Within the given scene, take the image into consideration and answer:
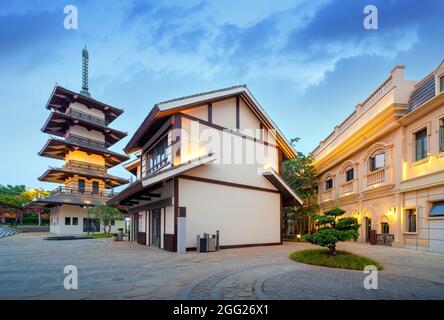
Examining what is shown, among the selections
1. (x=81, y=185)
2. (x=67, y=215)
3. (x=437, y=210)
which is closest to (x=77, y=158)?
(x=81, y=185)

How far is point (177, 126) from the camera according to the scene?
584 inches

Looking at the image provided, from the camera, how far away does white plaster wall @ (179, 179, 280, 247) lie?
1456cm

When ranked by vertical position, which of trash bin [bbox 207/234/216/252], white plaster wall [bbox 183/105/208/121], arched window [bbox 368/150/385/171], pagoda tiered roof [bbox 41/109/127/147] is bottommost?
trash bin [bbox 207/234/216/252]

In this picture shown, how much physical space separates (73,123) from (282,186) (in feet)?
105

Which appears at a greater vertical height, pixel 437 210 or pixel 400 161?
pixel 400 161

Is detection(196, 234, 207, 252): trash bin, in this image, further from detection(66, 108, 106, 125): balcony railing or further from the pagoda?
detection(66, 108, 106, 125): balcony railing

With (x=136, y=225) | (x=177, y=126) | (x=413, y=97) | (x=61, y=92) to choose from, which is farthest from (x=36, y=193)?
(x=413, y=97)

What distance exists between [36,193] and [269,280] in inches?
2608

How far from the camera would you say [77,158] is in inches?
1543

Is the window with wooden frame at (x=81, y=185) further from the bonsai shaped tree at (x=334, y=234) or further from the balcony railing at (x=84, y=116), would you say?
the bonsai shaped tree at (x=334, y=234)

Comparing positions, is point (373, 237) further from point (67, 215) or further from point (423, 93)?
point (67, 215)

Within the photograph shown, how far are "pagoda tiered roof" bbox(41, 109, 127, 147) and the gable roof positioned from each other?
70.5 feet

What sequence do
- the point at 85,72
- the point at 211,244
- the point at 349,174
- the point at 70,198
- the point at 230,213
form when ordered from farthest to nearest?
the point at 85,72, the point at 70,198, the point at 349,174, the point at 230,213, the point at 211,244

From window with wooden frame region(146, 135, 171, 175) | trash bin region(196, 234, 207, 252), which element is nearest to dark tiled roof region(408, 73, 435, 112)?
trash bin region(196, 234, 207, 252)
